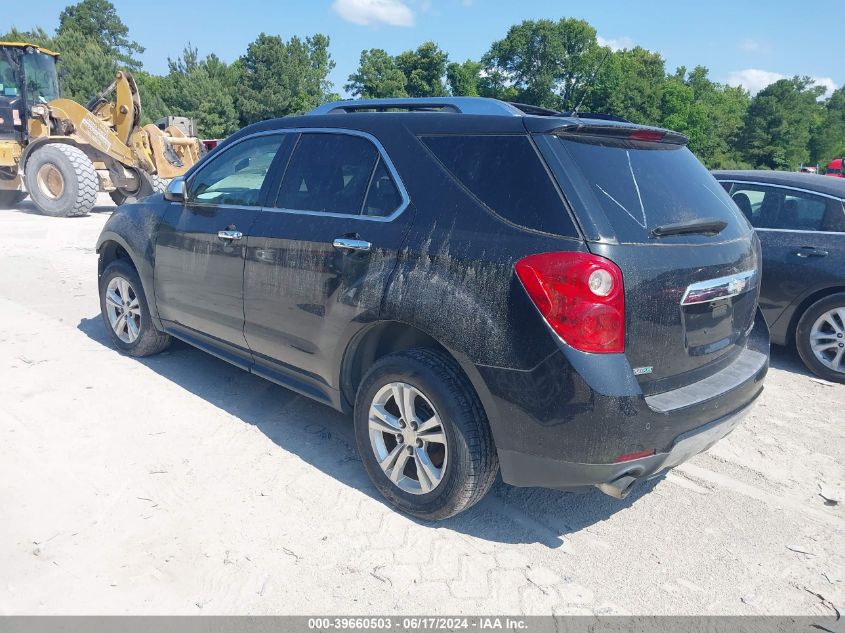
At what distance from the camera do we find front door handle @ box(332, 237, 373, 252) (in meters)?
3.11

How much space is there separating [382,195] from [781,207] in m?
4.12

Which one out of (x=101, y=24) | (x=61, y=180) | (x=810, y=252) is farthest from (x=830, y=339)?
(x=101, y=24)

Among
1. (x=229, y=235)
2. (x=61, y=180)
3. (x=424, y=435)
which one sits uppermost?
(x=229, y=235)

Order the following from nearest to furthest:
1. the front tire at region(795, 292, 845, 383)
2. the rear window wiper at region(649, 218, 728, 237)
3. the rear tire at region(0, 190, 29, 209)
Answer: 1. the rear window wiper at region(649, 218, 728, 237)
2. the front tire at region(795, 292, 845, 383)
3. the rear tire at region(0, 190, 29, 209)

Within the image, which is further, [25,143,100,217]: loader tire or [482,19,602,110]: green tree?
[482,19,602,110]: green tree

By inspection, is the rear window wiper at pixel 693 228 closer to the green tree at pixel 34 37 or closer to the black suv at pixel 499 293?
the black suv at pixel 499 293

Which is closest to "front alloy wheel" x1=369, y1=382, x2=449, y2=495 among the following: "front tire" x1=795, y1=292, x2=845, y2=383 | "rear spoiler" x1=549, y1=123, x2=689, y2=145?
"rear spoiler" x1=549, y1=123, x2=689, y2=145

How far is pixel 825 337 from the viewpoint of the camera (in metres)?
5.24

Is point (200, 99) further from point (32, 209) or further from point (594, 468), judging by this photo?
point (594, 468)

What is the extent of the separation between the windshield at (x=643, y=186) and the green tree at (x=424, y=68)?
6441cm

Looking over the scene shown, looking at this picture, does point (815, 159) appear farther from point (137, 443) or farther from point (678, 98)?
point (137, 443)

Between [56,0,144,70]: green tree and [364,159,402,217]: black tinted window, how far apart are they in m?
85.1

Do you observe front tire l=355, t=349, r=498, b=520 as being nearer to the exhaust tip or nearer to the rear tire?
the exhaust tip

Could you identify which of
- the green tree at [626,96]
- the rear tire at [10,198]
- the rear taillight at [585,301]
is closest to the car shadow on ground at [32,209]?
the rear tire at [10,198]
